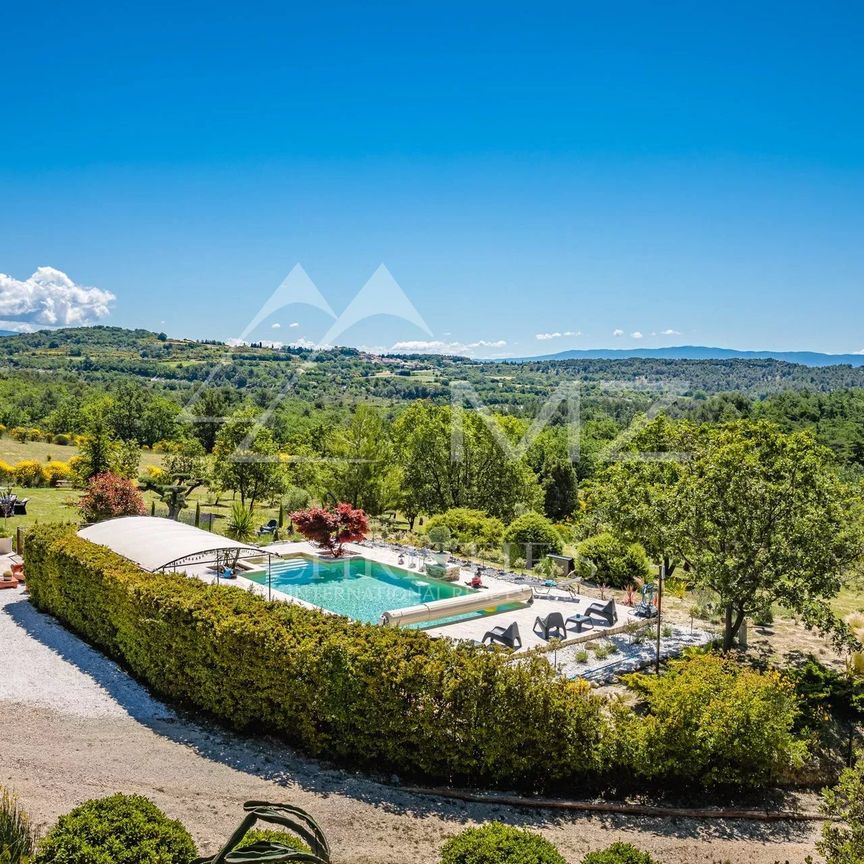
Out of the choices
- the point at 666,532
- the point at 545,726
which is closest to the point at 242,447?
the point at 666,532

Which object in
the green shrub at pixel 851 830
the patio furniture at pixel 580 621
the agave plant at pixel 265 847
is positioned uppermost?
the agave plant at pixel 265 847

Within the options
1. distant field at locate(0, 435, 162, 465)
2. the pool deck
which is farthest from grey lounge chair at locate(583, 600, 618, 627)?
distant field at locate(0, 435, 162, 465)

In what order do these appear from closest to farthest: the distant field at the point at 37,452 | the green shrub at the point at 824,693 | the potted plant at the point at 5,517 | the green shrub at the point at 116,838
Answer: the green shrub at the point at 116,838 < the green shrub at the point at 824,693 < the potted plant at the point at 5,517 < the distant field at the point at 37,452

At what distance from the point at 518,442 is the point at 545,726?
26038 millimetres

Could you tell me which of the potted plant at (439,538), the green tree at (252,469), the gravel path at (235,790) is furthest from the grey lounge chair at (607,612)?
the green tree at (252,469)

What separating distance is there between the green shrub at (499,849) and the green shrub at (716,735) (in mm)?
3043

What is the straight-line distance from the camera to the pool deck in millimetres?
13938

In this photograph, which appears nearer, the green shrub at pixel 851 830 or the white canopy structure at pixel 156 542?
the green shrub at pixel 851 830

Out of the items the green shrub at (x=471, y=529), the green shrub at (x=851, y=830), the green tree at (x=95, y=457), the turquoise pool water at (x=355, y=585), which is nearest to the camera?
the green shrub at (x=851, y=830)

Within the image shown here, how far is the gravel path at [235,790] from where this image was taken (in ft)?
23.4

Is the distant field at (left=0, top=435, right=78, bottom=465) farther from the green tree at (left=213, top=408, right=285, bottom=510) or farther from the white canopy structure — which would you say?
the white canopy structure

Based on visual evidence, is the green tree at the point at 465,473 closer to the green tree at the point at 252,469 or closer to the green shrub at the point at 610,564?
the green tree at the point at 252,469

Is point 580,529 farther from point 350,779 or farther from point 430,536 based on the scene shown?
point 350,779

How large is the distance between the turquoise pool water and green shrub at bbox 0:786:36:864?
30.3ft
